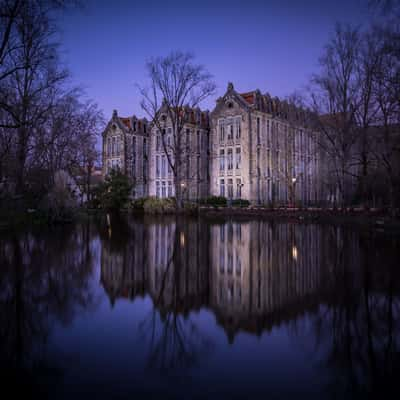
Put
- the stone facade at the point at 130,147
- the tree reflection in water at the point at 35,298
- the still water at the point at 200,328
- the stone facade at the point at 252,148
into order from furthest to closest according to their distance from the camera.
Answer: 1. the stone facade at the point at 130,147
2. the stone facade at the point at 252,148
3. the tree reflection in water at the point at 35,298
4. the still water at the point at 200,328

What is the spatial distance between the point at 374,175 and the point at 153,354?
1068 inches

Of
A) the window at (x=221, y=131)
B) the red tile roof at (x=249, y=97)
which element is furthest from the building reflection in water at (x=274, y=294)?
the window at (x=221, y=131)

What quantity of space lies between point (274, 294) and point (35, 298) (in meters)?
4.31

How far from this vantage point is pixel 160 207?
3525 centimetres

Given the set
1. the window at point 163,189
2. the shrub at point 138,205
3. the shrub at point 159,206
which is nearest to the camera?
the shrub at point 159,206

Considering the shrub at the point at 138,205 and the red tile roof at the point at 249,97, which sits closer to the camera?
the red tile roof at the point at 249,97

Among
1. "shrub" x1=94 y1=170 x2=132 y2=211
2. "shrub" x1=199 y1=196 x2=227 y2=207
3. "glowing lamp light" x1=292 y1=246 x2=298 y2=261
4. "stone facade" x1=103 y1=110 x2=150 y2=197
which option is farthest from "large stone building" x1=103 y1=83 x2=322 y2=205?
"glowing lamp light" x1=292 y1=246 x2=298 y2=261

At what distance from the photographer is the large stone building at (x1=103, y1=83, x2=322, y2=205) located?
37987 mm

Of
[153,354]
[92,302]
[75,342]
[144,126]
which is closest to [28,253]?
[92,302]

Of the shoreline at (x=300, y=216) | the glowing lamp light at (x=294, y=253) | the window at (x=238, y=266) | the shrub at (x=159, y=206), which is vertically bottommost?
the window at (x=238, y=266)

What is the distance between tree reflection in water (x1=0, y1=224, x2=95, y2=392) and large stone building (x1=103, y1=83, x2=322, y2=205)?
2435cm

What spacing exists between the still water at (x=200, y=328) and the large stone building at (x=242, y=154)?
2605 cm

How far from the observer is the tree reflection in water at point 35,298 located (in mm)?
3574

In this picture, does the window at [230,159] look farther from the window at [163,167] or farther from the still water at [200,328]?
the still water at [200,328]
